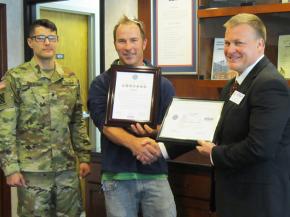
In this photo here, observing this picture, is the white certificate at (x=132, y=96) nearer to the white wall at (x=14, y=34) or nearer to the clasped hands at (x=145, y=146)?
the clasped hands at (x=145, y=146)

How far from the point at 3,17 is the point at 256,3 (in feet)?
6.73

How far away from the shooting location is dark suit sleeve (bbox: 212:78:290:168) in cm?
Result: 151

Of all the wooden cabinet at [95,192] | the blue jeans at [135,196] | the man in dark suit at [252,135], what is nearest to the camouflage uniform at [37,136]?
the wooden cabinet at [95,192]

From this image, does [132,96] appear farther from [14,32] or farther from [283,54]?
[14,32]

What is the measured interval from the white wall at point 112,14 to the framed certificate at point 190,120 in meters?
1.15

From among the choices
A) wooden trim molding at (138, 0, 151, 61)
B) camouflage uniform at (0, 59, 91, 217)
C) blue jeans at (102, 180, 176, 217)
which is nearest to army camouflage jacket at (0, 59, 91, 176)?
camouflage uniform at (0, 59, 91, 217)

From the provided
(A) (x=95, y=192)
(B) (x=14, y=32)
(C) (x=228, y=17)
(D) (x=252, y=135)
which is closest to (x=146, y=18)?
(C) (x=228, y=17)

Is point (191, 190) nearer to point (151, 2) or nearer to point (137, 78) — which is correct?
point (137, 78)

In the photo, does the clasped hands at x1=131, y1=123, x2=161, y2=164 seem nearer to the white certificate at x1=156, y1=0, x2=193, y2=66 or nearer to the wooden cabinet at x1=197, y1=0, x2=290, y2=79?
the wooden cabinet at x1=197, y1=0, x2=290, y2=79

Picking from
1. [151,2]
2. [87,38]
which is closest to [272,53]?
[151,2]

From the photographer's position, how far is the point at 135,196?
2033 mm

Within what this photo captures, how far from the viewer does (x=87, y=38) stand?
4.25m

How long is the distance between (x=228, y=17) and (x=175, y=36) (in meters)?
0.52

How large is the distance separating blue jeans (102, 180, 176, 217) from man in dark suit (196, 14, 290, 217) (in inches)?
15.1
